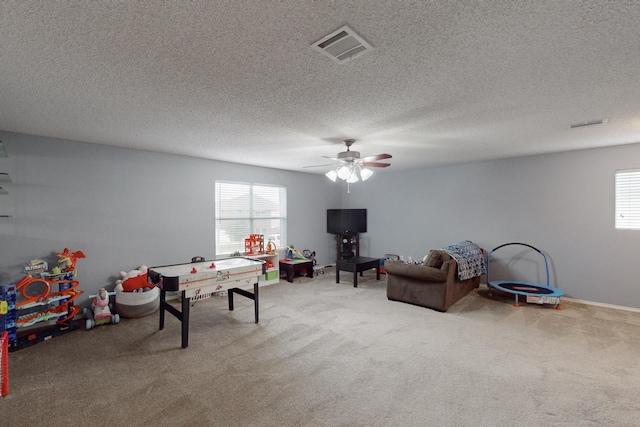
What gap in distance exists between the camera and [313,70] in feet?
6.63

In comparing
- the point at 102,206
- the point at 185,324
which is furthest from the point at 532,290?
the point at 102,206

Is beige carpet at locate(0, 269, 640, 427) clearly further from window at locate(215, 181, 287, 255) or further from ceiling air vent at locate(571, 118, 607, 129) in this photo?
ceiling air vent at locate(571, 118, 607, 129)

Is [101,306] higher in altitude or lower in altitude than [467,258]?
lower

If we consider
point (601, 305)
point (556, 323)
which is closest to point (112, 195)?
point (556, 323)

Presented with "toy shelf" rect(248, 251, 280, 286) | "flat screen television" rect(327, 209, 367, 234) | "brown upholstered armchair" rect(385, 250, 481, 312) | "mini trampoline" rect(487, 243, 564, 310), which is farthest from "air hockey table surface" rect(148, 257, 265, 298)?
"mini trampoline" rect(487, 243, 564, 310)

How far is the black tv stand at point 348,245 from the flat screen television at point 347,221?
0.13 m

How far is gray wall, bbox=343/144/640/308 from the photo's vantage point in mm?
4301

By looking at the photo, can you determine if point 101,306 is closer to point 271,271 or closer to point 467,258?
point 271,271

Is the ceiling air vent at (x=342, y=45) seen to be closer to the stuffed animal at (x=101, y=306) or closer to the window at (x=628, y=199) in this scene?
the stuffed animal at (x=101, y=306)

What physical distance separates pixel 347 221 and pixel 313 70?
535 centimetres

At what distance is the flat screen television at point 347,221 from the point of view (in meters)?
7.17

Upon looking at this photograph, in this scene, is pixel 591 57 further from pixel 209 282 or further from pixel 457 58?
pixel 209 282

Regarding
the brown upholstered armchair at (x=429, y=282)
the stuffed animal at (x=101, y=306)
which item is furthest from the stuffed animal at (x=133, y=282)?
the brown upholstered armchair at (x=429, y=282)

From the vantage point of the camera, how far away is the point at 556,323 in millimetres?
3633
